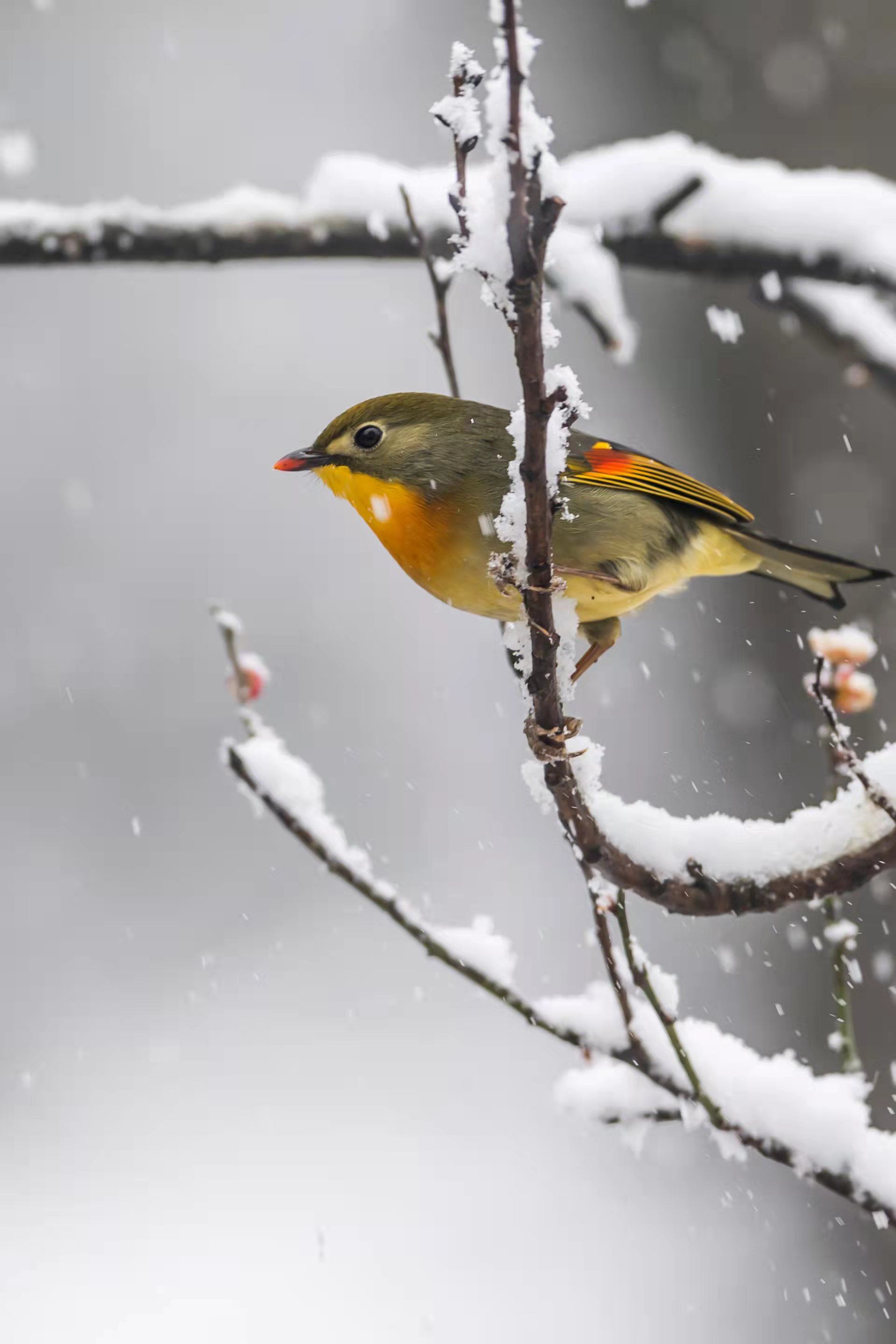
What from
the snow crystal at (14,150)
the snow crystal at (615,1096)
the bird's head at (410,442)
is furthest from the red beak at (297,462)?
the snow crystal at (14,150)

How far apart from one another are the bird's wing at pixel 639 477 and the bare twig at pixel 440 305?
1.55ft

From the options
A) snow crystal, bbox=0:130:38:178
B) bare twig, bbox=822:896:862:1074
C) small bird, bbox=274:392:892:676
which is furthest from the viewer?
snow crystal, bbox=0:130:38:178

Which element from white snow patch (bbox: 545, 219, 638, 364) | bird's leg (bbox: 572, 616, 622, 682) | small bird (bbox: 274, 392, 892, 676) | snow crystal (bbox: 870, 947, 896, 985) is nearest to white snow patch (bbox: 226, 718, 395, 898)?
small bird (bbox: 274, 392, 892, 676)

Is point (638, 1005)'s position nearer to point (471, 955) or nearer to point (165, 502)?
point (471, 955)

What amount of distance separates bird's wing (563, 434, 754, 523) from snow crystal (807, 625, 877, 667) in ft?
2.30

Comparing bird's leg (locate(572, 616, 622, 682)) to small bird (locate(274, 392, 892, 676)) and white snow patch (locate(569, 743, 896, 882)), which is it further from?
white snow patch (locate(569, 743, 896, 882))

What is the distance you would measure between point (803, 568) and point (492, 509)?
33.9 inches

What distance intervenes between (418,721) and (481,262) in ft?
22.0

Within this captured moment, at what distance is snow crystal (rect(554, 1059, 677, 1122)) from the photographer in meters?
1.67

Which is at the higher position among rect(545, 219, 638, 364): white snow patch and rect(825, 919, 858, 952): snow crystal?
rect(545, 219, 638, 364): white snow patch

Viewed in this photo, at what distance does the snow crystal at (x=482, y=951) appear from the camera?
Answer: 5.19ft

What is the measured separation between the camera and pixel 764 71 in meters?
5.20

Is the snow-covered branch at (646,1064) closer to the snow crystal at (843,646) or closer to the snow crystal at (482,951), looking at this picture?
the snow crystal at (482,951)

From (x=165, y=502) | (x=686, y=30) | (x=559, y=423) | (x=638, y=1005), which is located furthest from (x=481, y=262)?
(x=165, y=502)
